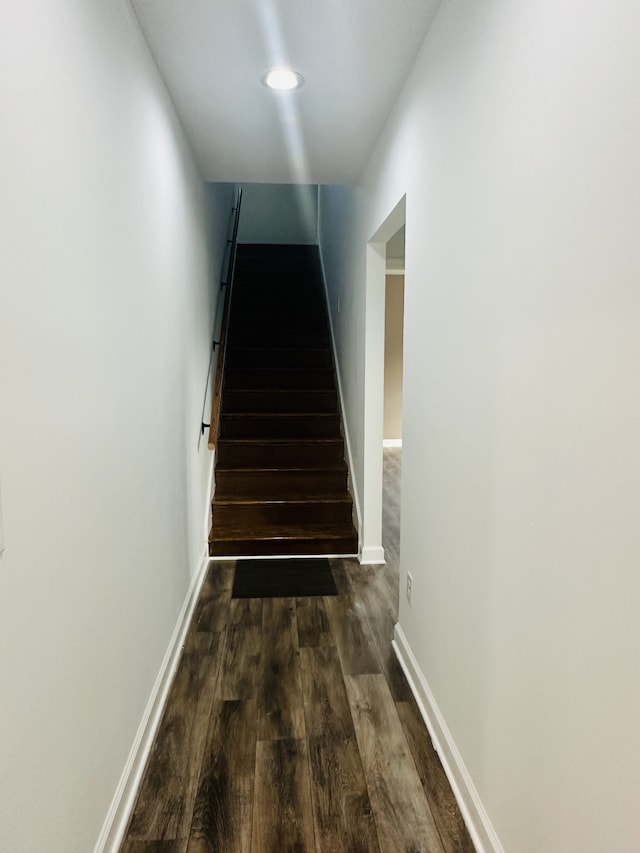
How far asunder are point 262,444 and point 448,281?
2.54 metres

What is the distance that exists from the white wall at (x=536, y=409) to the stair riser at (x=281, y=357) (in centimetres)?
299

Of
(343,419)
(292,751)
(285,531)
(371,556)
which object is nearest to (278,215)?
(343,419)

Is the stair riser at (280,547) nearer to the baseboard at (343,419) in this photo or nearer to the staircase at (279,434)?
the staircase at (279,434)

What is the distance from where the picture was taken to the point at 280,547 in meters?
3.54

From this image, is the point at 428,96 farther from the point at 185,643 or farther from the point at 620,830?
the point at 185,643

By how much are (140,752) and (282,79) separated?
2505 millimetres

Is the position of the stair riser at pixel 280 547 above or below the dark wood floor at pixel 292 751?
above

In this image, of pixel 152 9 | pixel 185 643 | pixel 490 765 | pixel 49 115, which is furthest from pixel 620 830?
pixel 152 9

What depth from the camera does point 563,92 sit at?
3.31 ft

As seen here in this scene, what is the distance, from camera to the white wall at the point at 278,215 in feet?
22.1

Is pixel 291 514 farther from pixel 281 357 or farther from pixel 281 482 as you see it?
pixel 281 357

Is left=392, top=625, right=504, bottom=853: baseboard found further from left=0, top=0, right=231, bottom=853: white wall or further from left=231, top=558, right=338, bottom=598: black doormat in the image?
left=0, top=0, right=231, bottom=853: white wall

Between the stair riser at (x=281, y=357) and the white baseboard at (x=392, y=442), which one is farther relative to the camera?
the white baseboard at (x=392, y=442)

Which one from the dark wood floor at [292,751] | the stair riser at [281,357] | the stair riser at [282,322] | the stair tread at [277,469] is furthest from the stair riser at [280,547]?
the stair riser at [282,322]
